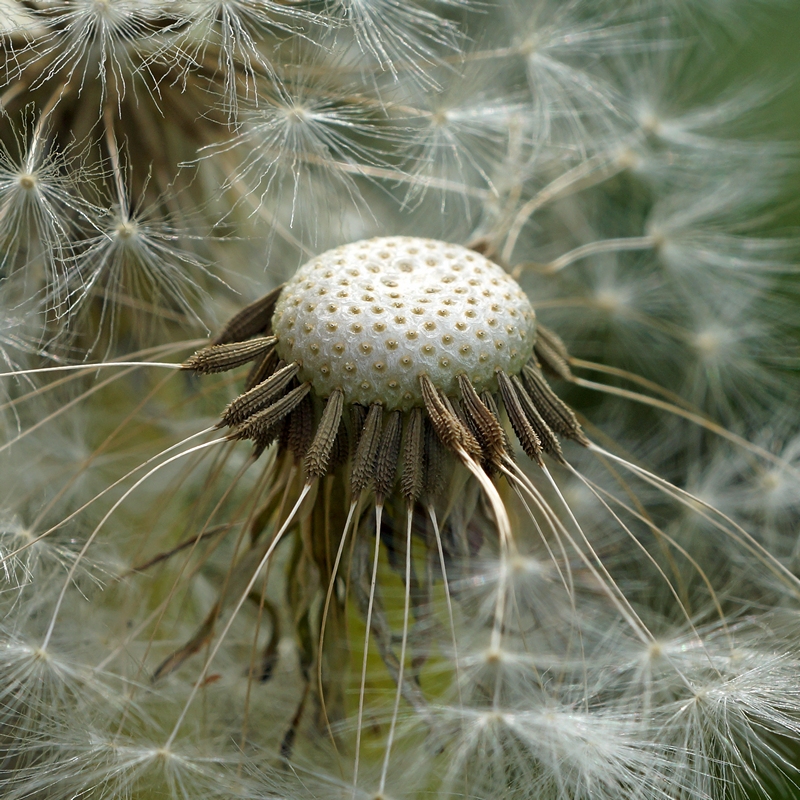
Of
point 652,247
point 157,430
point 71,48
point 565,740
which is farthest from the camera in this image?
point 652,247

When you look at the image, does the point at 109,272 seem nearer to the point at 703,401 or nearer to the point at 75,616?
the point at 75,616

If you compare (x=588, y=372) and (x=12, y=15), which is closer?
(x=12, y=15)

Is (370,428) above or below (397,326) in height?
below

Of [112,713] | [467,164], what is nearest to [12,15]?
[467,164]

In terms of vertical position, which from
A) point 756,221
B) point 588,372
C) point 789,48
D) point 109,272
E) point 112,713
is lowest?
point 112,713
